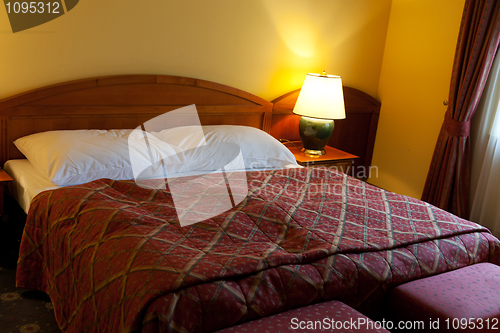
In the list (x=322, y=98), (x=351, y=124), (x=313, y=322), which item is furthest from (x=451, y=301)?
(x=351, y=124)

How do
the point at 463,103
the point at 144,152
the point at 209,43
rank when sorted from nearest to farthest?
the point at 144,152 → the point at 209,43 → the point at 463,103

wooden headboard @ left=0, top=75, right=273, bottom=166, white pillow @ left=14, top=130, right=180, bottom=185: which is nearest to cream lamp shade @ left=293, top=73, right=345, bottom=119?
wooden headboard @ left=0, top=75, right=273, bottom=166

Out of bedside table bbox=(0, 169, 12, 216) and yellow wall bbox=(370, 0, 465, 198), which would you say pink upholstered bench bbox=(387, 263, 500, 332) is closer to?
bedside table bbox=(0, 169, 12, 216)

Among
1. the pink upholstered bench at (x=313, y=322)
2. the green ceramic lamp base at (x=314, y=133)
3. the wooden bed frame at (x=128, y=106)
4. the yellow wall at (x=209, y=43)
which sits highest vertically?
the yellow wall at (x=209, y=43)

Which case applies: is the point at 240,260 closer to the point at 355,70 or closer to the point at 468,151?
the point at 468,151

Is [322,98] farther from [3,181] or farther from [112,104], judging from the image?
[3,181]

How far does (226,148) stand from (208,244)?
113 centimetres

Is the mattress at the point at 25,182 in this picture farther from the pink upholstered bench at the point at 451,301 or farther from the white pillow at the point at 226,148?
the pink upholstered bench at the point at 451,301

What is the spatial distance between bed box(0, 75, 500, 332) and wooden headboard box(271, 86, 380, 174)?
0.90 m

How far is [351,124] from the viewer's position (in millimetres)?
3730

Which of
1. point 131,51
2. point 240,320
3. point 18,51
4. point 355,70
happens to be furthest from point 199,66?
point 240,320

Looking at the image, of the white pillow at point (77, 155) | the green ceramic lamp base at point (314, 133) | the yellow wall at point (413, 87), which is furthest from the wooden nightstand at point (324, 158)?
the white pillow at point (77, 155)

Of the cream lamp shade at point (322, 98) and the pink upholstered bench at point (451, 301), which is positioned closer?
the pink upholstered bench at point (451, 301)

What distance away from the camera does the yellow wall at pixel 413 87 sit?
3289mm
